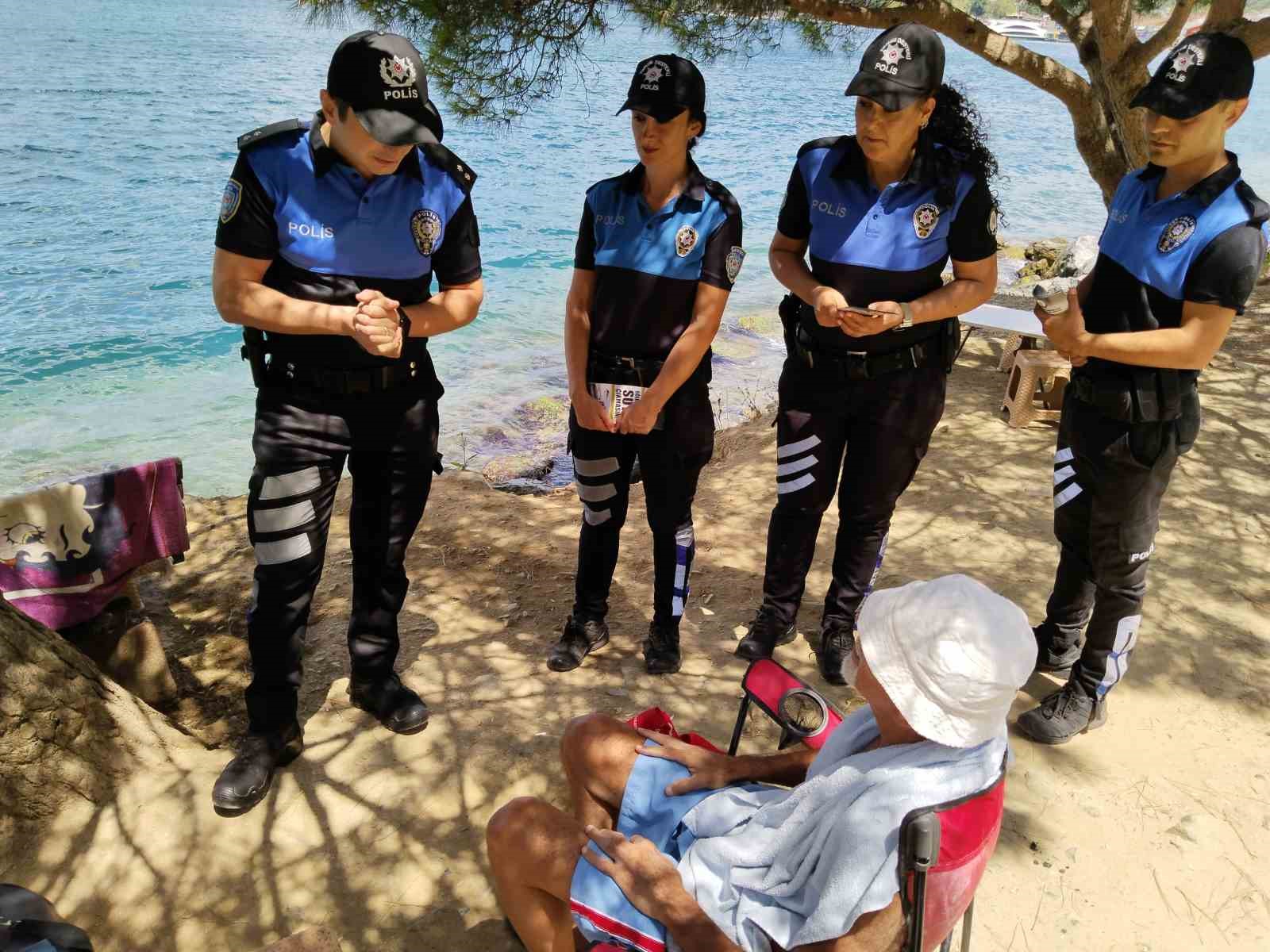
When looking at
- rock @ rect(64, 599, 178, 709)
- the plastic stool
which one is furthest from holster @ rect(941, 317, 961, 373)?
the plastic stool

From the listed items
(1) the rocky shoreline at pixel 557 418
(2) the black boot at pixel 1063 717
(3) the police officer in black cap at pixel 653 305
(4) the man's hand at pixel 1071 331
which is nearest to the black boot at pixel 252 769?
(3) the police officer in black cap at pixel 653 305

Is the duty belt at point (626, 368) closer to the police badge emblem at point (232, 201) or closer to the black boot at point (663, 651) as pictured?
the black boot at point (663, 651)

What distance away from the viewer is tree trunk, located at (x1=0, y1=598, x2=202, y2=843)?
2.48m

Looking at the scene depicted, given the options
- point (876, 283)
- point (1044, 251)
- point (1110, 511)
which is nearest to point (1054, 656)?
point (1110, 511)

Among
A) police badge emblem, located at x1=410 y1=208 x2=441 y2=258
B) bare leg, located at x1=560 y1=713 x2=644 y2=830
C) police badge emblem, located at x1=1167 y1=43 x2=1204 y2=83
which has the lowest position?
bare leg, located at x1=560 y1=713 x2=644 y2=830

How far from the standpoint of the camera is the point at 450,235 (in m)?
2.72

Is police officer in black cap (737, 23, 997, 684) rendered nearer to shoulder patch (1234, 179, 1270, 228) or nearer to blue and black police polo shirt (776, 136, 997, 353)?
blue and black police polo shirt (776, 136, 997, 353)

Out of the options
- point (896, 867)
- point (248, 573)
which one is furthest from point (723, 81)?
point (896, 867)

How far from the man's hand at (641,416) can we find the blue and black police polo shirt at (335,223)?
0.65m

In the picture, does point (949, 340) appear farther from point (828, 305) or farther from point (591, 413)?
point (591, 413)

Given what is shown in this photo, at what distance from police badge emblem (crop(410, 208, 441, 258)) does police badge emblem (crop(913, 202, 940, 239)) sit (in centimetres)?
136

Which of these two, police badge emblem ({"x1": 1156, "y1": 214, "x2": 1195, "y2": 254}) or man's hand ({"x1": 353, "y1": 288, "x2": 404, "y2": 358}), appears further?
police badge emblem ({"x1": 1156, "y1": 214, "x2": 1195, "y2": 254})

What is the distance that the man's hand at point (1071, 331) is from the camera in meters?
2.70

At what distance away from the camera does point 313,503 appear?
2.66m
